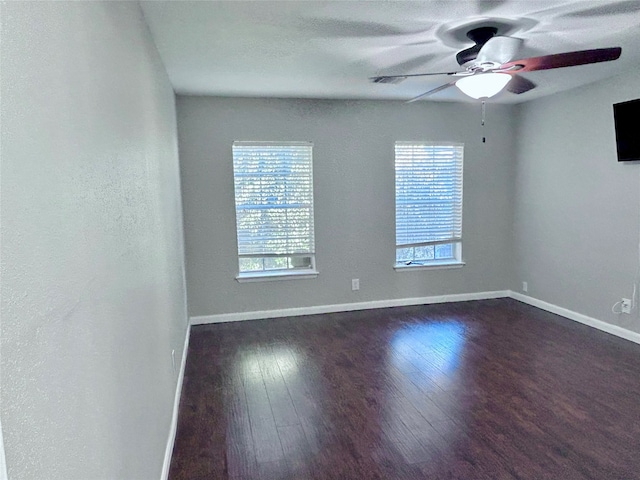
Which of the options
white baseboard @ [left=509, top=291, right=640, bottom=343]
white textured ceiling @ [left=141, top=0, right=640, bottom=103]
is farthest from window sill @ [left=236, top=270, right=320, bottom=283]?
white baseboard @ [left=509, top=291, right=640, bottom=343]

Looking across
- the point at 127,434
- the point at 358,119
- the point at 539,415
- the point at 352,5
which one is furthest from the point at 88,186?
the point at 358,119

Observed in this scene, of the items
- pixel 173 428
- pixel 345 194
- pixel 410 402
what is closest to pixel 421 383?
pixel 410 402

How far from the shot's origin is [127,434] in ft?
A: 4.69

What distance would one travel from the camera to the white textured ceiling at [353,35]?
7.58 feet

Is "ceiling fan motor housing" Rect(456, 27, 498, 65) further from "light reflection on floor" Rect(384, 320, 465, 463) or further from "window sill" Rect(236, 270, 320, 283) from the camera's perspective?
"window sill" Rect(236, 270, 320, 283)

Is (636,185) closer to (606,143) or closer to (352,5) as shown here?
(606,143)

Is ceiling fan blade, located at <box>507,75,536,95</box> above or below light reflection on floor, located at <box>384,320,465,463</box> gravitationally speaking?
above

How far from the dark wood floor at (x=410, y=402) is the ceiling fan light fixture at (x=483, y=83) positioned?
2004mm

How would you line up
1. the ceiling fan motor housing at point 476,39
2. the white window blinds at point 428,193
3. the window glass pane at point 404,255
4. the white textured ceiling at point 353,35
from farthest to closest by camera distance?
the window glass pane at point 404,255 < the white window blinds at point 428,193 < the ceiling fan motor housing at point 476,39 < the white textured ceiling at point 353,35

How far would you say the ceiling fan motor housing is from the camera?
2.62 metres

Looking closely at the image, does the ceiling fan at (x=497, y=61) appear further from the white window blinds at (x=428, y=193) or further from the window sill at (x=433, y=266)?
the window sill at (x=433, y=266)

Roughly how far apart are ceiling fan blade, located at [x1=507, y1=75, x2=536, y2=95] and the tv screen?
1334 millimetres

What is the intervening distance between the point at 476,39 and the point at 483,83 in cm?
31

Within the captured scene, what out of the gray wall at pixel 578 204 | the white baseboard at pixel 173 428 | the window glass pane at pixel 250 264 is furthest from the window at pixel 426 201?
the white baseboard at pixel 173 428
